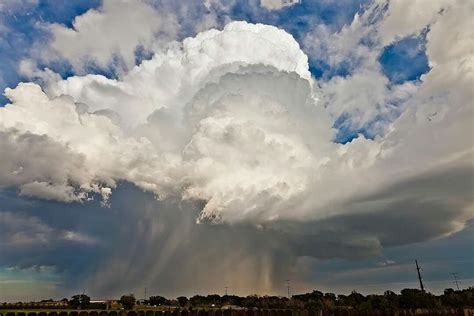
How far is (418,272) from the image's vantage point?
154m

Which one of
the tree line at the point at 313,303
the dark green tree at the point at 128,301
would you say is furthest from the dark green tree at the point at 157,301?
the dark green tree at the point at 128,301

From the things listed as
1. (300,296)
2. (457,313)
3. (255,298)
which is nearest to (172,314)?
(457,313)

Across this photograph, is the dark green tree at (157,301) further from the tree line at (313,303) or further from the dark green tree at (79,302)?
the dark green tree at (79,302)

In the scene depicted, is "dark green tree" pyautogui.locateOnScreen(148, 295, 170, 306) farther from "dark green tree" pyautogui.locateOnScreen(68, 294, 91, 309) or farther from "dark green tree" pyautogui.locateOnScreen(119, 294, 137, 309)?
"dark green tree" pyautogui.locateOnScreen(68, 294, 91, 309)

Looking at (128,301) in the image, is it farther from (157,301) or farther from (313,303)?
(313,303)

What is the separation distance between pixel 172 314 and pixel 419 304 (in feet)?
313

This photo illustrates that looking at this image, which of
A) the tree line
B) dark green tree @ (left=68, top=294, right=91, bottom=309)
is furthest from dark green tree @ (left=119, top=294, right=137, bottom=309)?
dark green tree @ (left=68, top=294, right=91, bottom=309)

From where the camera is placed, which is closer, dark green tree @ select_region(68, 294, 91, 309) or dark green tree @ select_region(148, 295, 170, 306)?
dark green tree @ select_region(68, 294, 91, 309)

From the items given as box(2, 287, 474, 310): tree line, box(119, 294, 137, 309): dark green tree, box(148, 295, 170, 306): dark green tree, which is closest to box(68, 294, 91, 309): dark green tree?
box(2, 287, 474, 310): tree line

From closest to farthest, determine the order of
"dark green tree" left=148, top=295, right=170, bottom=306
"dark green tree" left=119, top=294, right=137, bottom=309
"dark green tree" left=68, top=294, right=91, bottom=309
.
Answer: "dark green tree" left=68, top=294, right=91, bottom=309
"dark green tree" left=119, top=294, right=137, bottom=309
"dark green tree" left=148, top=295, right=170, bottom=306

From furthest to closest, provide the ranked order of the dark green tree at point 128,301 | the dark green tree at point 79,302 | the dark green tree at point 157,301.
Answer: the dark green tree at point 157,301, the dark green tree at point 128,301, the dark green tree at point 79,302

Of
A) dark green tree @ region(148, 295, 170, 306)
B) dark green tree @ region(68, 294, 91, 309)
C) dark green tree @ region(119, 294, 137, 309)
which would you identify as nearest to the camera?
dark green tree @ region(68, 294, 91, 309)

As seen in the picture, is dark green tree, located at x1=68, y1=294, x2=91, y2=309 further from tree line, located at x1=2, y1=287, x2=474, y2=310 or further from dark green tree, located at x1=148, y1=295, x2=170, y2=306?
dark green tree, located at x1=148, y1=295, x2=170, y2=306

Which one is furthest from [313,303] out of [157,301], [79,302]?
[79,302]
